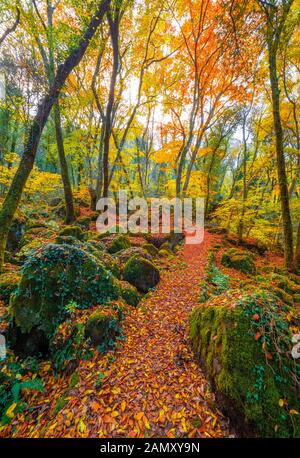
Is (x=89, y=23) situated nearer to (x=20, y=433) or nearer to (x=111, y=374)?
(x=111, y=374)

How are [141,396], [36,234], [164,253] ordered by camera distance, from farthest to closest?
[164,253] → [36,234] → [141,396]

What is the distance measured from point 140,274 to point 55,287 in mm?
2327

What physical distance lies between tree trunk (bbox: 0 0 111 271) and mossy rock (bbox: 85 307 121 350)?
Result: 147 inches

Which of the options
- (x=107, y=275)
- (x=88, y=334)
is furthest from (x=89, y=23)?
(x=88, y=334)

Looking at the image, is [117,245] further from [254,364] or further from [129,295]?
[254,364]

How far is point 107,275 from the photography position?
4.30 m

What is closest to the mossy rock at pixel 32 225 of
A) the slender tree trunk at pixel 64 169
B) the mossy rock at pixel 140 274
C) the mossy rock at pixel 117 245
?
the slender tree trunk at pixel 64 169

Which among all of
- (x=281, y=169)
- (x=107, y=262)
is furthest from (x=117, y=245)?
(x=281, y=169)

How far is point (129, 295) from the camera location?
479cm

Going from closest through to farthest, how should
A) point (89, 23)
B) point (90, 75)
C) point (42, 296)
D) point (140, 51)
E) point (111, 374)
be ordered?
1. point (111, 374)
2. point (42, 296)
3. point (89, 23)
4. point (140, 51)
5. point (90, 75)

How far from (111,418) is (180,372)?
1112mm

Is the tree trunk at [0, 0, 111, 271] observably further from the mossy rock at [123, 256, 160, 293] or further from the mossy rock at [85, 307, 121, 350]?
the mossy rock at [85, 307, 121, 350]

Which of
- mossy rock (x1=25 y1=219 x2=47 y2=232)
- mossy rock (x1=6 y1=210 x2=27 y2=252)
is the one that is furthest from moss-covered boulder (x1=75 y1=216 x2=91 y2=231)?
mossy rock (x1=6 y1=210 x2=27 y2=252)

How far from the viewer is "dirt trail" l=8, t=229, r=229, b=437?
2.22 m
